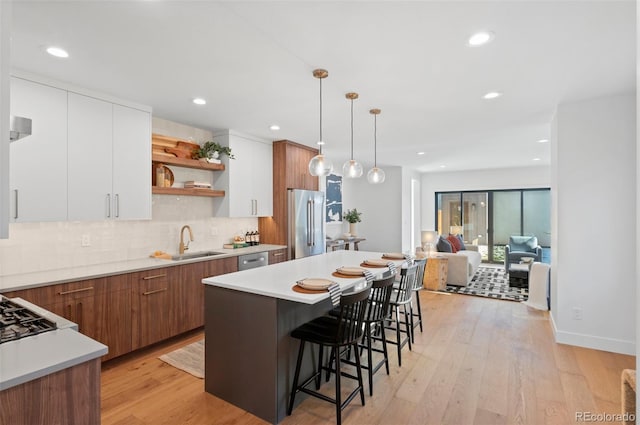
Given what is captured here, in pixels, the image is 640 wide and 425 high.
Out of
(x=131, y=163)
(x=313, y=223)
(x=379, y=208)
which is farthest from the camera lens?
(x=379, y=208)

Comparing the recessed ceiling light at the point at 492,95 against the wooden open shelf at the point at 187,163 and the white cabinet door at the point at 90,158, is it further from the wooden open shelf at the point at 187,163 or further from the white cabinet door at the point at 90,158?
the white cabinet door at the point at 90,158

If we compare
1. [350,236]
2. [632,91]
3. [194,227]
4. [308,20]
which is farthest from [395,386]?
[350,236]

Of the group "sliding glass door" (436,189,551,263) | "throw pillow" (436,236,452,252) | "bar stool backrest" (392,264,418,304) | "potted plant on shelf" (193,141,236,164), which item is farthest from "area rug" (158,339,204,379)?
"sliding glass door" (436,189,551,263)

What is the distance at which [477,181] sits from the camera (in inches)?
342

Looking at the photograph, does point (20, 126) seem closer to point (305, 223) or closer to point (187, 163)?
point (187, 163)

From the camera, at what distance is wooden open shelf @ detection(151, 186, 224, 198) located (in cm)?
359

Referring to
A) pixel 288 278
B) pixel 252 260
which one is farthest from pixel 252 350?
pixel 252 260

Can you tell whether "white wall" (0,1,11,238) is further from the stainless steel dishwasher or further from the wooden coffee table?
the wooden coffee table

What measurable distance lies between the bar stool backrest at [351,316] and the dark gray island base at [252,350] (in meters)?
0.38

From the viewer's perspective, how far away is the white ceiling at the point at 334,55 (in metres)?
1.82

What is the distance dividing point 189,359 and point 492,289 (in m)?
5.14

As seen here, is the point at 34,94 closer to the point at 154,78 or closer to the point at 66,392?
the point at 154,78

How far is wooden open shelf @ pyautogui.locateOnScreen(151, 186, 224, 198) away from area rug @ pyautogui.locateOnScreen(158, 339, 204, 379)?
169cm

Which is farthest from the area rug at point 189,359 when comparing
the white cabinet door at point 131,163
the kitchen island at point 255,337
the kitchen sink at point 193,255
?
the white cabinet door at point 131,163
